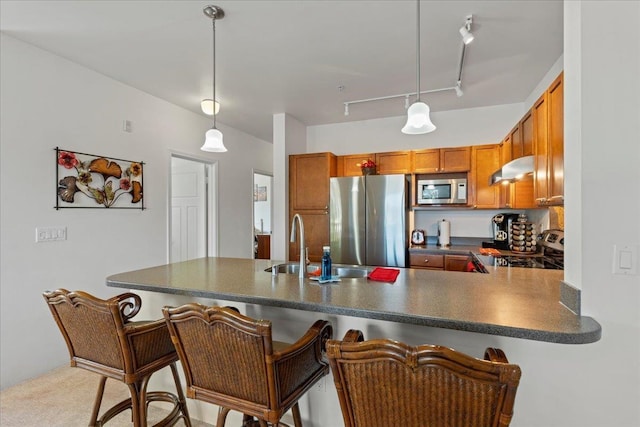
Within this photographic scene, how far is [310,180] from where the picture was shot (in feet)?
13.4

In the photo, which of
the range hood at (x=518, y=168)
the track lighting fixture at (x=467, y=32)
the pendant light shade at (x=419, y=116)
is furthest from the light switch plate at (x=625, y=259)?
the track lighting fixture at (x=467, y=32)

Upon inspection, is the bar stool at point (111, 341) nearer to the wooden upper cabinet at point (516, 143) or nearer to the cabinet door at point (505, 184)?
the wooden upper cabinet at point (516, 143)

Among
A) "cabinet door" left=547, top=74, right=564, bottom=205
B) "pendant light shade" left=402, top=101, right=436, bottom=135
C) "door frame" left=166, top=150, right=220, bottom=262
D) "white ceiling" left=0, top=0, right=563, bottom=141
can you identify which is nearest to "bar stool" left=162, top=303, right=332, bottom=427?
"pendant light shade" left=402, top=101, right=436, bottom=135

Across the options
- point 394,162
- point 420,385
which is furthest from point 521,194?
point 420,385

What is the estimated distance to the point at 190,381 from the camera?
4.10 ft

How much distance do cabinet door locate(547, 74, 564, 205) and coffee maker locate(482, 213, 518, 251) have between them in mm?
1624

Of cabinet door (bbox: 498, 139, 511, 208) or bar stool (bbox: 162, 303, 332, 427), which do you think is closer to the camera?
bar stool (bbox: 162, 303, 332, 427)

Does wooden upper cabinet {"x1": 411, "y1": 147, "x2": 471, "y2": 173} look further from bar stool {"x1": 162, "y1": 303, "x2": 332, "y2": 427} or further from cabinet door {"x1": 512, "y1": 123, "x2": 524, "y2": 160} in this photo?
bar stool {"x1": 162, "y1": 303, "x2": 332, "y2": 427}

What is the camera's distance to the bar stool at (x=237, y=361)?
1.06m

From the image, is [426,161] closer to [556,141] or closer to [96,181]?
[556,141]

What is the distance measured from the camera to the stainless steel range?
8.11ft

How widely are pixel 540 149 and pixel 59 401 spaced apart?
12.8ft

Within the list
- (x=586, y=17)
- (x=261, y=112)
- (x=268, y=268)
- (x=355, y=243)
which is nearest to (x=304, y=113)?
(x=261, y=112)

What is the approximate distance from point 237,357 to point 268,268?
112cm
